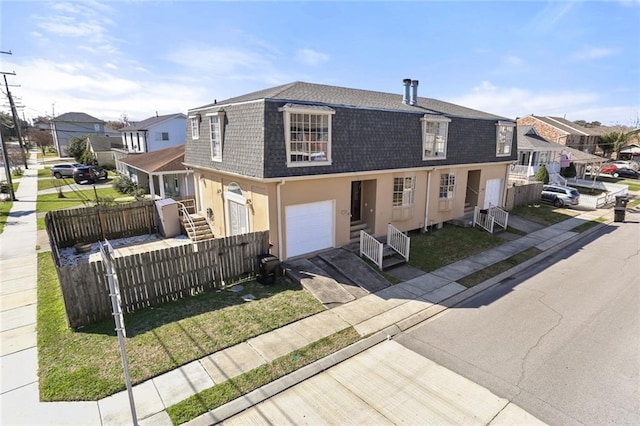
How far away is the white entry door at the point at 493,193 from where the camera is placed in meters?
20.5

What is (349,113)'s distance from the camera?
12.9m

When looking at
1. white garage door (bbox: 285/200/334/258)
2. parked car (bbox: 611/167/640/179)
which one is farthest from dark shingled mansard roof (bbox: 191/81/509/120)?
parked car (bbox: 611/167/640/179)

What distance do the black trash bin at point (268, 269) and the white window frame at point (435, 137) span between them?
9.00 m

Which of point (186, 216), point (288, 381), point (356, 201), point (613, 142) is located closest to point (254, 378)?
point (288, 381)

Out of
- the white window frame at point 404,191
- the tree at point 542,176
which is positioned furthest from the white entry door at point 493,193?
the tree at point 542,176

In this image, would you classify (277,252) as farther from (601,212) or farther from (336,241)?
(601,212)

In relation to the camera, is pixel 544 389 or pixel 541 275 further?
pixel 541 275

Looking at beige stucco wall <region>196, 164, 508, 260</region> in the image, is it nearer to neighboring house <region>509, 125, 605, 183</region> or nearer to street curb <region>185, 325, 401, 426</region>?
street curb <region>185, 325, 401, 426</region>

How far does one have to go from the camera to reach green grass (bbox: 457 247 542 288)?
12.3 meters

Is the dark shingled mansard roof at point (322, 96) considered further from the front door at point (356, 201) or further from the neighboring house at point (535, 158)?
the neighboring house at point (535, 158)

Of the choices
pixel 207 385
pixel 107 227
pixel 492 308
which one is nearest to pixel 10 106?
pixel 107 227

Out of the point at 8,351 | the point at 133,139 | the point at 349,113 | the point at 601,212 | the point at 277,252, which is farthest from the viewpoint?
the point at 133,139

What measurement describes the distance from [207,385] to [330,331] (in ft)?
10.8

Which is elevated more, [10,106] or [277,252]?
[10,106]
